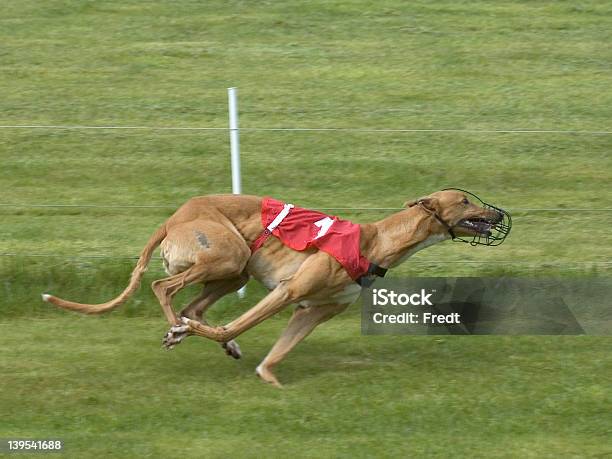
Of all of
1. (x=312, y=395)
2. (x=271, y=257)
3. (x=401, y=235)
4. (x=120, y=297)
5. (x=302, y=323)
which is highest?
(x=401, y=235)

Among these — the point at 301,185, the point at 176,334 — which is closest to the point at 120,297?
the point at 176,334

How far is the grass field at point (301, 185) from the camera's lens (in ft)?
21.9

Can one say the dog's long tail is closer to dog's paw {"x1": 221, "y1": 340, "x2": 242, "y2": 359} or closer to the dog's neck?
dog's paw {"x1": 221, "y1": 340, "x2": 242, "y2": 359}

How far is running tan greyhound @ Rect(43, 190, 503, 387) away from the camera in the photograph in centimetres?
726

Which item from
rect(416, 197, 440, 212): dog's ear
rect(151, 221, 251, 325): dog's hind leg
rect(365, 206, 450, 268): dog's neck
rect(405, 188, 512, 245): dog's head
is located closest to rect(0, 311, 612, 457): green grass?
rect(151, 221, 251, 325): dog's hind leg

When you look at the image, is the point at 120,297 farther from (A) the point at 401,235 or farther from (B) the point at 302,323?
(A) the point at 401,235

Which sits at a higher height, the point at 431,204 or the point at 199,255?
the point at 431,204

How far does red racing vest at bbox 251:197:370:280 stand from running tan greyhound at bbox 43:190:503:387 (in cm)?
4

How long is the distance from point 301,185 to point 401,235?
3.99m

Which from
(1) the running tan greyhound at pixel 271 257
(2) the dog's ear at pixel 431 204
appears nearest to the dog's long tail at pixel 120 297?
(1) the running tan greyhound at pixel 271 257

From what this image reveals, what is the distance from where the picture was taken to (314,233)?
24.3ft

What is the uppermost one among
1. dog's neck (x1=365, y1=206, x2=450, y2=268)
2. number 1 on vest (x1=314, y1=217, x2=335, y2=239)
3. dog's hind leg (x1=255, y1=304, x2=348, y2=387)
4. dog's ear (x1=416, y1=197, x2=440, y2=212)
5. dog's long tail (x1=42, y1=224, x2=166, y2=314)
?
dog's ear (x1=416, y1=197, x2=440, y2=212)

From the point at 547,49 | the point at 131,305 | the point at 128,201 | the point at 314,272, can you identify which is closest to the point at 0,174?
the point at 128,201

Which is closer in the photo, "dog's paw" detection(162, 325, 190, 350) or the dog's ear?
"dog's paw" detection(162, 325, 190, 350)
